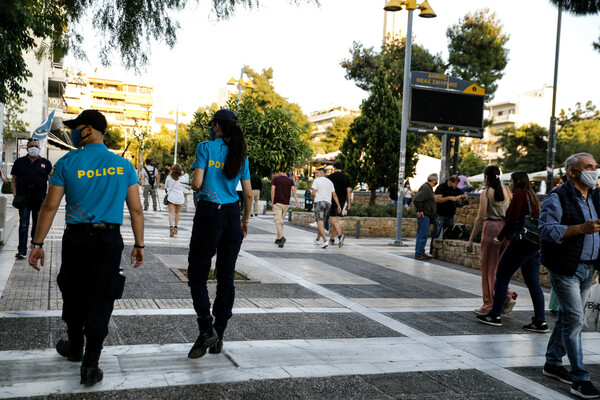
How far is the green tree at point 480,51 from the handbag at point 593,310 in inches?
1156

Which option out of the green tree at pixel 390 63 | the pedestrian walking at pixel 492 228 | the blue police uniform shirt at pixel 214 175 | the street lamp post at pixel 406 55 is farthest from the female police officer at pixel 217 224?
the green tree at pixel 390 63

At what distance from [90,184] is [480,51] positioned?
1252 inches

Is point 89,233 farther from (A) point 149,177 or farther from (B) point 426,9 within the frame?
(A) point 149,177

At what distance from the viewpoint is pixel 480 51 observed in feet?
106

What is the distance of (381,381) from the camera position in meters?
4.03

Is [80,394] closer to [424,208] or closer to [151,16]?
[151,16]

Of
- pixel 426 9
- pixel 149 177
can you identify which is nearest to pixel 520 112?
pixel 149 177

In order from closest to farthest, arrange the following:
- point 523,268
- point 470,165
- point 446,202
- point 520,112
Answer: point 523,268 < point 446,202 < point 470,165 < point 520,112

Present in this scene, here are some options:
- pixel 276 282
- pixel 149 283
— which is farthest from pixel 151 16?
pixel 276 282

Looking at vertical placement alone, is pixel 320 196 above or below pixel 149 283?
above

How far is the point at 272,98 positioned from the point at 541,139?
75.9 feet

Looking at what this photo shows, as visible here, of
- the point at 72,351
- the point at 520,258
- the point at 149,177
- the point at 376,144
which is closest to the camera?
the point at 72,351

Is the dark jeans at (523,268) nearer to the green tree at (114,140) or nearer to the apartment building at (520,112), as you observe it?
the green tree at (114,140)

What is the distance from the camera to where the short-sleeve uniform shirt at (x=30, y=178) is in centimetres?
862
